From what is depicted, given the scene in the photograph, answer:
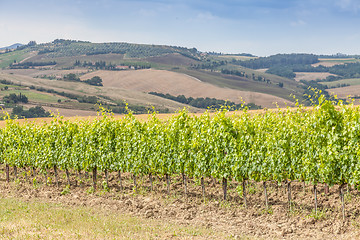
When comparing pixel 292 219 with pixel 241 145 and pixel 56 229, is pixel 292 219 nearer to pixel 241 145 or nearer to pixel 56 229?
pixel 241 145

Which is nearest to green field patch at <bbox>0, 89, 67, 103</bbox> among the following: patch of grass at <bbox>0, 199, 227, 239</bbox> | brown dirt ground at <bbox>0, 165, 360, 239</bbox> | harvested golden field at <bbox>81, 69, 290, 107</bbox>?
harvested golden field at <bbox>81, 69, 290, 107</bbox>

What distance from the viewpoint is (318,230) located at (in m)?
14.9

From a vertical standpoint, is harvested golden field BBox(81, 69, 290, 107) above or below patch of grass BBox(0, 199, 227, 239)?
above

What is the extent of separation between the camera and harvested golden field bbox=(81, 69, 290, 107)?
14050 cm

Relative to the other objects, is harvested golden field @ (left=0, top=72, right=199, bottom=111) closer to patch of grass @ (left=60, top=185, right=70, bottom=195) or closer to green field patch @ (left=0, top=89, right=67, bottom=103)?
green field patch @ (left=0, top=89, right=67, bottom=103)

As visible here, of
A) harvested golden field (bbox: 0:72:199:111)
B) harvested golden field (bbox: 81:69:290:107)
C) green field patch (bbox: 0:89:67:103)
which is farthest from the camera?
harvested golden field (bbox: 0:72:199:111)

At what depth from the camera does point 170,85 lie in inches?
6388

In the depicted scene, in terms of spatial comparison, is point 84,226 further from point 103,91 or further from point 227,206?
point 103,91

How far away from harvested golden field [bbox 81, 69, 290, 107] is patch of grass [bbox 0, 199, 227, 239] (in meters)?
115

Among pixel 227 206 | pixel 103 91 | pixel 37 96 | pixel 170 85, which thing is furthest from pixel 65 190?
pixel 170 85

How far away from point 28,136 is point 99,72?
17111 cm

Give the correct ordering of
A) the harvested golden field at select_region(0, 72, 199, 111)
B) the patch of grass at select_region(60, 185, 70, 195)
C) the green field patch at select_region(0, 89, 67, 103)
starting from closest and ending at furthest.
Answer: the patch of grass at select_region(60, 185, 70, 195) → the green field patch at select_region(0, 89, 67, 103) → the harvested golden field at select_region(0, 72, 199, 111)

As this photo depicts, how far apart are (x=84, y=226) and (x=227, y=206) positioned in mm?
6845

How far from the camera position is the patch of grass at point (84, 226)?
13.3m
